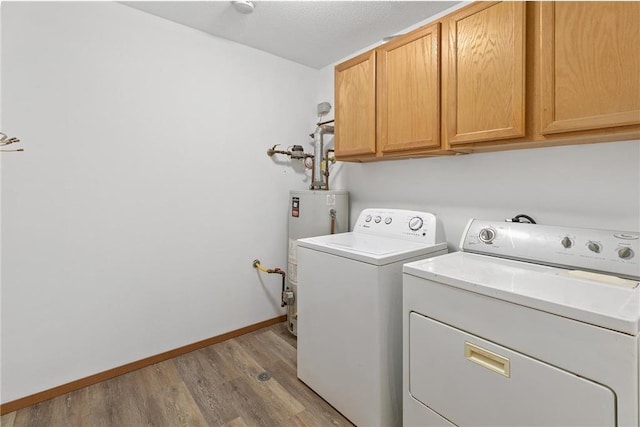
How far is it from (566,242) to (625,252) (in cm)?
18

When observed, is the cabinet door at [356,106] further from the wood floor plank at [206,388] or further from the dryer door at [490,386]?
the wood floor plank at [206,388]

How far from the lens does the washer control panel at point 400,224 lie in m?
1.80

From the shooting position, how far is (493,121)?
1.38 meters

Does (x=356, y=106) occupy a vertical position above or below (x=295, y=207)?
above

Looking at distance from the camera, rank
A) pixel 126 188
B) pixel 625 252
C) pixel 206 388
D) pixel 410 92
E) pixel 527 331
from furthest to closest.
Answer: pixel 126 188
pixel 206 388
pixel 410 92
pixel 625 252
pixel 527 331

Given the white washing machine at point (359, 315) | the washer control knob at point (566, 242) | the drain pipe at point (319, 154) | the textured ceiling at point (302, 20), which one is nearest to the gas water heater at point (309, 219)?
the drain pipe at point (319, 154)

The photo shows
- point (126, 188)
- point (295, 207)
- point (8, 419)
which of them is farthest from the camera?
point (295, 207)

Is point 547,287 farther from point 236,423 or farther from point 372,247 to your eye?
point 236,423

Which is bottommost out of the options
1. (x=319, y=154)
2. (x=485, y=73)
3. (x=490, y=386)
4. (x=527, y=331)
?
(x=490, y=386)

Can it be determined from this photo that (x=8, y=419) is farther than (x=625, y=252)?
Yes

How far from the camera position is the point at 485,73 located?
1.40m

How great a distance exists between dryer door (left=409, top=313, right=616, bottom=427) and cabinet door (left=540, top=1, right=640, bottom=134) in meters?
0.89

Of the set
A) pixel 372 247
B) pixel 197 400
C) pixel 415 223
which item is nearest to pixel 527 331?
pixel 372 247

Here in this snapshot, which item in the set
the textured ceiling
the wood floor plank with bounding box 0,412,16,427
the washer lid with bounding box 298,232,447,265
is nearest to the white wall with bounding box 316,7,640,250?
the washer lid with bounding box 298,232,447,265
